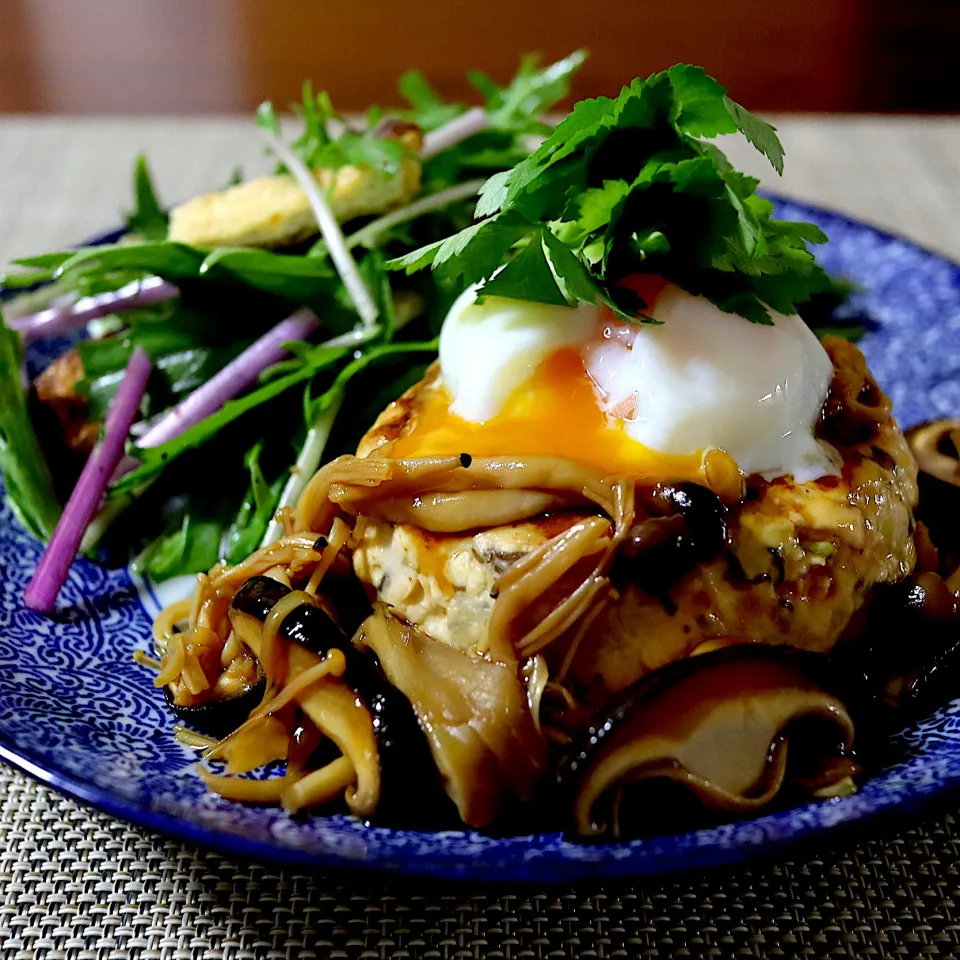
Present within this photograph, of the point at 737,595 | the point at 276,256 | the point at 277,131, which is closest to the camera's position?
the point at 737,595

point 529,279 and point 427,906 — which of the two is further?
point 529,279

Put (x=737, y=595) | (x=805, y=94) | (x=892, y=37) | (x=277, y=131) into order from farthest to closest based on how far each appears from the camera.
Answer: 1. (x=892, y=37)
2. (x=805, y=94)
3. (x=277, y=131)
4. (x=737, y=595)

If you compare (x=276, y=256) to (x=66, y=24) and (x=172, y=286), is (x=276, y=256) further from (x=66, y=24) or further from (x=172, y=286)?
(x=66, y=24)

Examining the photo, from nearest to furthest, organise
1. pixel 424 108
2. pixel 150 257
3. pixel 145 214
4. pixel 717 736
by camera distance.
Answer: pixel 717 736
pixel 150 257
pixel 145 214
pixel 424 108

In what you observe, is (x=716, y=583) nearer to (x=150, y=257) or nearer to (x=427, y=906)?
(x=427, y=906)

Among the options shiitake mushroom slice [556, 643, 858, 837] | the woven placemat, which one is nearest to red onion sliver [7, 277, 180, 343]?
the woven placemat

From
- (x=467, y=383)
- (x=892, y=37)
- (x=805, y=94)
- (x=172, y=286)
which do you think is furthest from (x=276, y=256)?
(x=892, y=37)

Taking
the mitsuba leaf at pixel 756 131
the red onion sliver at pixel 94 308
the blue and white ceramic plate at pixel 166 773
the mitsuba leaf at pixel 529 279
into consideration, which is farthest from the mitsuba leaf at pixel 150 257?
the mitsuba leaf at pixel 756 131

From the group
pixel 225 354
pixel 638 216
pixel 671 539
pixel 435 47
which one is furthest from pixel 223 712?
pixel 435 47
